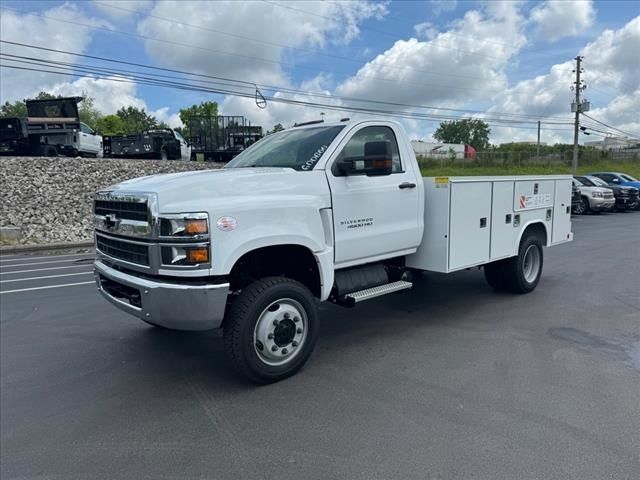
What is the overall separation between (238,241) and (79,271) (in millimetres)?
7523

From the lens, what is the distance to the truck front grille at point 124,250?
147 inches

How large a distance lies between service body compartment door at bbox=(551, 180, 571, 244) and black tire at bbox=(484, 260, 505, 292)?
1.10m

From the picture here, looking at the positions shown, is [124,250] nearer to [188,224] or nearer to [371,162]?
[188,224]

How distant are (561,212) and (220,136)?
20.0m

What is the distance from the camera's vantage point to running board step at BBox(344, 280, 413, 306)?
15.1 feet

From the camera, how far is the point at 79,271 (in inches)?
387

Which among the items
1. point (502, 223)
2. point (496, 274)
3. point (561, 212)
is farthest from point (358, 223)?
point (561, 212)

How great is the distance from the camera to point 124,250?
3.99 m

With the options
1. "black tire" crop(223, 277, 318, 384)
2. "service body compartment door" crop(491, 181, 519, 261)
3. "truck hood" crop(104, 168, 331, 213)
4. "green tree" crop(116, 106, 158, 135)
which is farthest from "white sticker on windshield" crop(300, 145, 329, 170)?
"green tree" crop(116, 106, 158, 135)

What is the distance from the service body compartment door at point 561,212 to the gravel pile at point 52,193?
13262 millimetres

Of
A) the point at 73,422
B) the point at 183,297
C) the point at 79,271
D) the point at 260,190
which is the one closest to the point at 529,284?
the point at 260,190

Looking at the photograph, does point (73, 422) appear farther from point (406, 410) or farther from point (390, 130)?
point (390, 130)

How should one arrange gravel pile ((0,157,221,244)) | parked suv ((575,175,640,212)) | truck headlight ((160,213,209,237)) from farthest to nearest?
parked suv ((575,175,640,212)) < gravel pile ((0,157,221,244)) < truck headlight ((160,213,209,237))

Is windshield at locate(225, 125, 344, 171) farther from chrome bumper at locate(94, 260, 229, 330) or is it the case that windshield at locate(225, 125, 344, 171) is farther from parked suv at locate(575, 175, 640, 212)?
parked suv at locate(575, 175, 640, 212)
